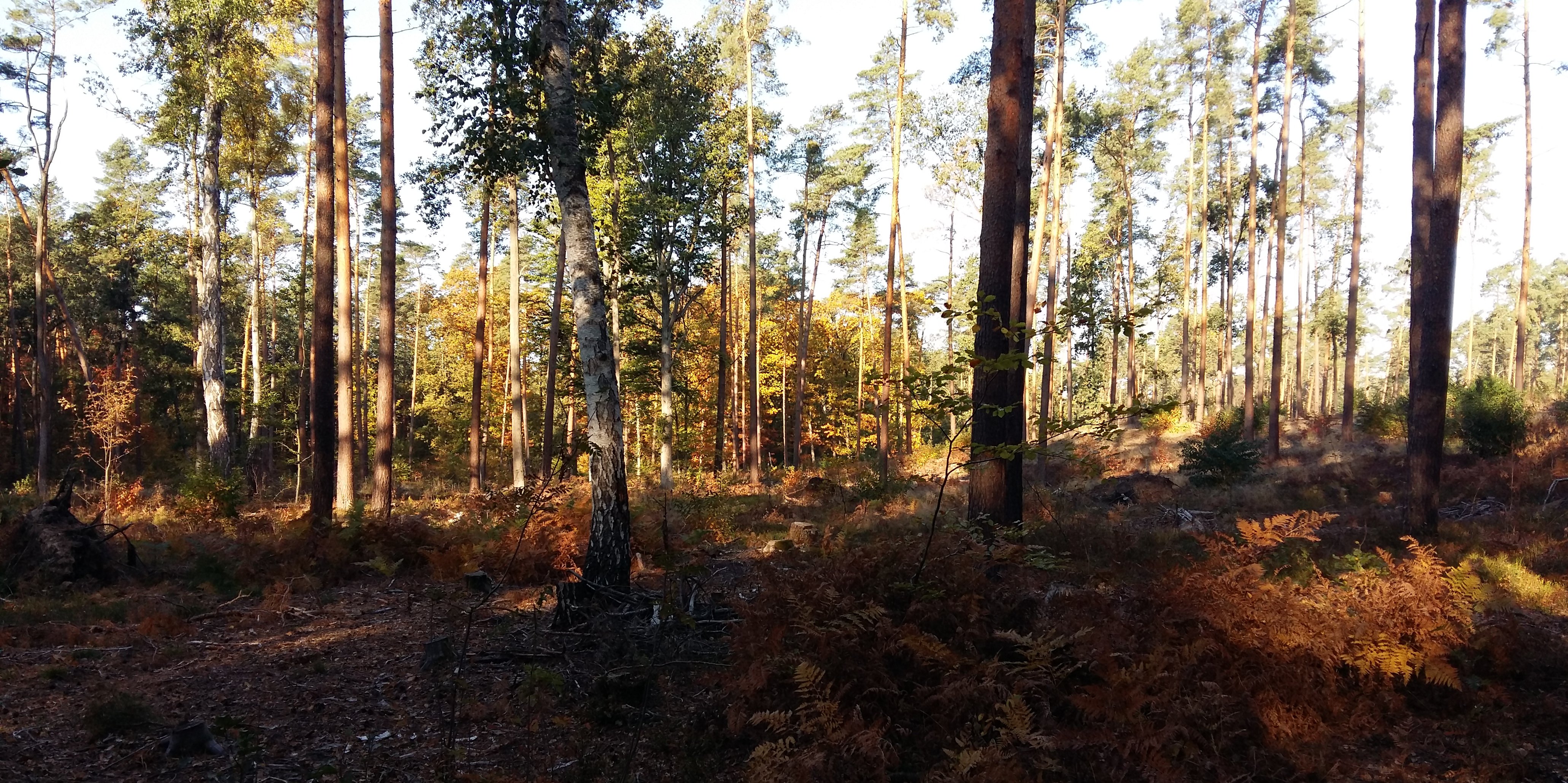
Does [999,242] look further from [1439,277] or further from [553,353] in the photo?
[553,353]

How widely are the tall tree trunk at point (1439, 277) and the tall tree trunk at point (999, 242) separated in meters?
6.45

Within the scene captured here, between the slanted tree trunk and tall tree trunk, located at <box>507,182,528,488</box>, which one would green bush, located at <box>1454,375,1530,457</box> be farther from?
the slanted tree trunk

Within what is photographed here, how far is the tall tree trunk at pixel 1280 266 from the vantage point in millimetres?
19891

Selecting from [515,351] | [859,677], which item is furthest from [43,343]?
[859,677]

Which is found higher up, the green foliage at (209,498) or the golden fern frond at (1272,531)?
the golden fern frond at (1272,531)

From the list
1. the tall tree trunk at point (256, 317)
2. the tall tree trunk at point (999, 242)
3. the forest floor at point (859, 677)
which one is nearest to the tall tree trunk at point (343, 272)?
the forest floor at point (859, 677)

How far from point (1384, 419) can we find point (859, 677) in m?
25.8

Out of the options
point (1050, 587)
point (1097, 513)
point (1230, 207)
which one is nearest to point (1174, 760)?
point (1050, 587)

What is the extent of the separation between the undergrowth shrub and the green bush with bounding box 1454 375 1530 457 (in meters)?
13.9

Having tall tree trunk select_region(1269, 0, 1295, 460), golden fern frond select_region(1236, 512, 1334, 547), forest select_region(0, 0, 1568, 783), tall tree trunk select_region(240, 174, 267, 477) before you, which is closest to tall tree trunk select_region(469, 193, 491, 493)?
forest select_region(0, 0, 1568, 783)

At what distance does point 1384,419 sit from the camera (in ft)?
75.7

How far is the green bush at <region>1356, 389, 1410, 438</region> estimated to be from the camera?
22.4 m

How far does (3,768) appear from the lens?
3.90 metres

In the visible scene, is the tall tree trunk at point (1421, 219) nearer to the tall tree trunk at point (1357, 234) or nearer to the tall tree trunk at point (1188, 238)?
the tall tree trunk at point (1357, 234)
